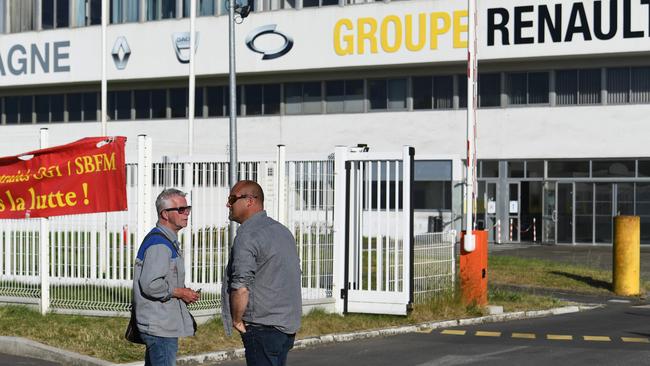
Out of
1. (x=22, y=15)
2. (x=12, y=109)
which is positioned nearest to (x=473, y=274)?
(x=22, y=15)

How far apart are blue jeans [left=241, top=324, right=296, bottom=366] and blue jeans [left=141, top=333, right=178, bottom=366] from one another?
77 cm

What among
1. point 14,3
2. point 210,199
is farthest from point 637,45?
point 14,3

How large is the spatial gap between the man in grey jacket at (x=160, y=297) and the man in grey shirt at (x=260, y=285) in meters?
0.59

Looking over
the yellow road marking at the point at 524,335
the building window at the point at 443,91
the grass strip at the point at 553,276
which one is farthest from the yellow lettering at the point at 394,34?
the yellow road marking at the point at 524,335

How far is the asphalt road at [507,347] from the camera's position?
1163cm

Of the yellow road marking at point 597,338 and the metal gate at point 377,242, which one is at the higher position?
the metal gate at point 377,242

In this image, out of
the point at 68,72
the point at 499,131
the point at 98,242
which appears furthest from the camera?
the point at 68,72

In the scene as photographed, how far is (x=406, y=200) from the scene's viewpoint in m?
14.6

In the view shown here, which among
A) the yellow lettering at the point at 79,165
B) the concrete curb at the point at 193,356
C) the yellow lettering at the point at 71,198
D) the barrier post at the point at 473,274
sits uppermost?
the yellow lettering at the point at 79,165

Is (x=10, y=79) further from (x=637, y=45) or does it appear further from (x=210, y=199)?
(x=210, y=199)

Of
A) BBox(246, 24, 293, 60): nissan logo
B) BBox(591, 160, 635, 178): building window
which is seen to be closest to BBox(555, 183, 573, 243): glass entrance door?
BBox(591, 160, 635, 178): building window

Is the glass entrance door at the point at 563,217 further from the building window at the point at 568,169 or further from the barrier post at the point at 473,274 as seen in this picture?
the barrier post at the point at 473,274

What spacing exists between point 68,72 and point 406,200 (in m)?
30.5

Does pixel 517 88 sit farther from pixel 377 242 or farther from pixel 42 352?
pixel 42 352
